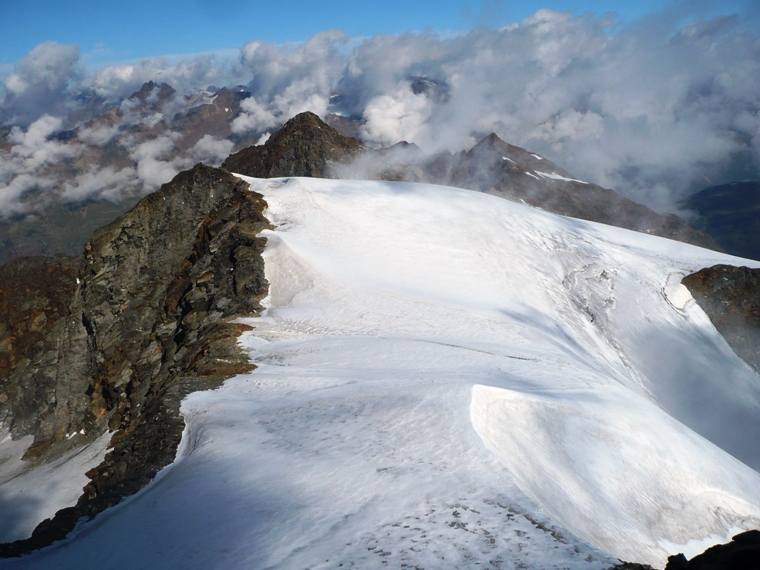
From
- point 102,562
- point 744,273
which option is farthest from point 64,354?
point 744,273

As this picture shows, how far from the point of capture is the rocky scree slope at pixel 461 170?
8962 centimetres

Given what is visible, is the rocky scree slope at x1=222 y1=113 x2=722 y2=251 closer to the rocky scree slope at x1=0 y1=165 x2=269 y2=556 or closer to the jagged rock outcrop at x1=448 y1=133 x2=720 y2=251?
the jagged rock outcrop at x1=448 y1=133 x2=720 y2=251

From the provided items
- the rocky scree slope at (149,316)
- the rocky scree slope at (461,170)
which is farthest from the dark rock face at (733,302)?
the rocky scree slope at (461,170)

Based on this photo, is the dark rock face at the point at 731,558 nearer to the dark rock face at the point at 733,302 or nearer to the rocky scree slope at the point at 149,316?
the rocky scree slope at the point at 149,316

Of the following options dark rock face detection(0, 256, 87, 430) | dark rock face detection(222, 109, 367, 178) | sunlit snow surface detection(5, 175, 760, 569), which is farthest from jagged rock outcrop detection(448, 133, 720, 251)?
sunlit snow surface detection(5, 175, 760, 569)

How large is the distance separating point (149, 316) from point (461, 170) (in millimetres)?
120506

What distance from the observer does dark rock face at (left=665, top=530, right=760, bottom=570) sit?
622 centimetres

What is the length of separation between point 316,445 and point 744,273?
4158 cm

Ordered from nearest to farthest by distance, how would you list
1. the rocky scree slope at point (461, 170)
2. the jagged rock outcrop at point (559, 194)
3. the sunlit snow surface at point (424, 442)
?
the sunlit snow surface at point (424, 442), the rocky scree slope at point (461, 170), the jagged rock outcrop at point (559, 194)

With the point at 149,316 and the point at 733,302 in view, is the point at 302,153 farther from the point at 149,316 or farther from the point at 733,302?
the point at 733,302

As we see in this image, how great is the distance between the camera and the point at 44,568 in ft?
33.6

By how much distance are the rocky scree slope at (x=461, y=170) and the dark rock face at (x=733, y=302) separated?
55.3 meters

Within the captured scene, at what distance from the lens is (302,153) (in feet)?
290

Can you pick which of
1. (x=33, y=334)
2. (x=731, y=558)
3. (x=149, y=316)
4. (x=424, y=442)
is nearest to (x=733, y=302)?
(x=424, y=442)
